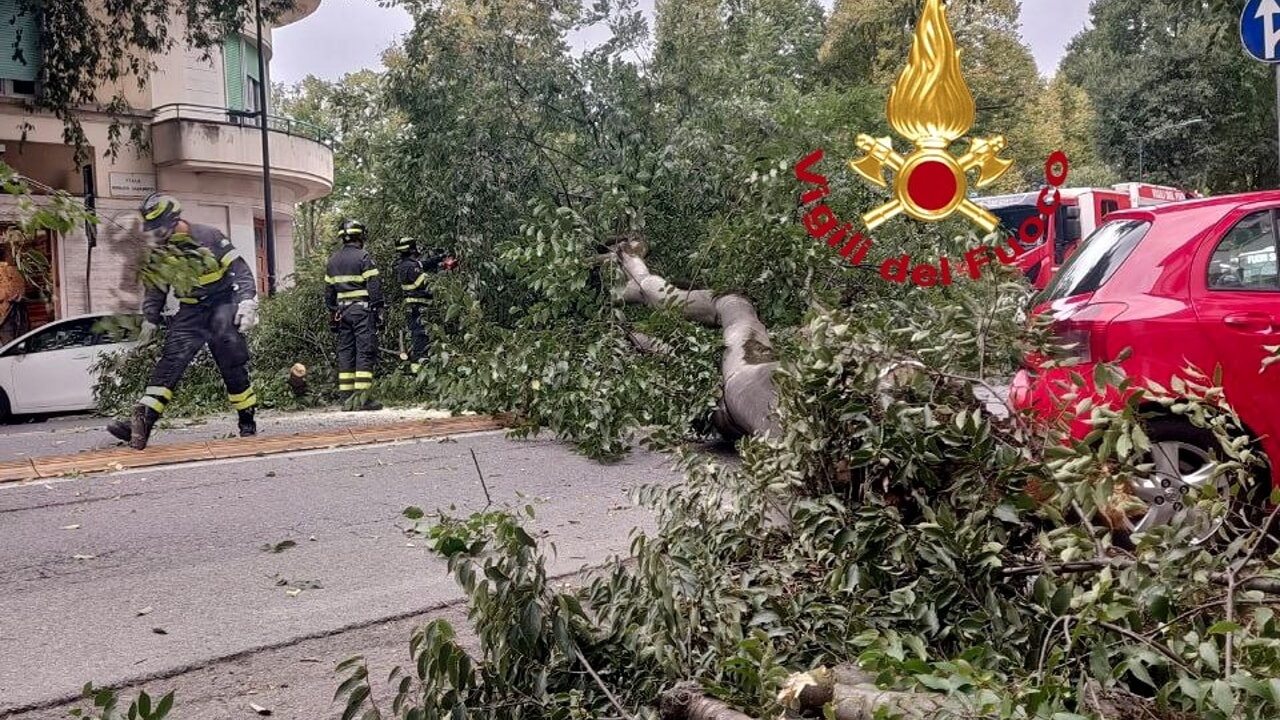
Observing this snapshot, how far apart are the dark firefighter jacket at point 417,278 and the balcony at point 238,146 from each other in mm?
11609

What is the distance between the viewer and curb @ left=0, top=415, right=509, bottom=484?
6938 millimetres

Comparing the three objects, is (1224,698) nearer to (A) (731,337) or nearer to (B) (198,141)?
(A) (731,337)

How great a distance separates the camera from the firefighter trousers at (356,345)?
11023 mm

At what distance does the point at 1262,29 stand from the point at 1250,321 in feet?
7.50

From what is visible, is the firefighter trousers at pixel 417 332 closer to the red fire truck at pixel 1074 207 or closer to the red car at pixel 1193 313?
the red car at pixel 1193 313

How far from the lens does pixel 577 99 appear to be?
1071 cm

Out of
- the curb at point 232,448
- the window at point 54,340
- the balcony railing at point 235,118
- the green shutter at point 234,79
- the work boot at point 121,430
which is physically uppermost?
the green shutter at point 234,79

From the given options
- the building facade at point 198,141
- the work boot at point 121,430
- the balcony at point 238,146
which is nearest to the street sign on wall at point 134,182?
the building facade at point 198,141

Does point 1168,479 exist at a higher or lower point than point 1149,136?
lower

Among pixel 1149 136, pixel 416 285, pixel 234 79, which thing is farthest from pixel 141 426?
pixel 1149 136

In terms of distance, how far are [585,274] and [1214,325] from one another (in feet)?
16.2

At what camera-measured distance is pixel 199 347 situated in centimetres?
854

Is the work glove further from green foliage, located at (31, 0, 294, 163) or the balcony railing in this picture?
the balcony railing

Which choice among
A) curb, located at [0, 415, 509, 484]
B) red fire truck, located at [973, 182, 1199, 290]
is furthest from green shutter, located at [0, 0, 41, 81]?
red fire truck, located at [973, 182, 1199, 290]
